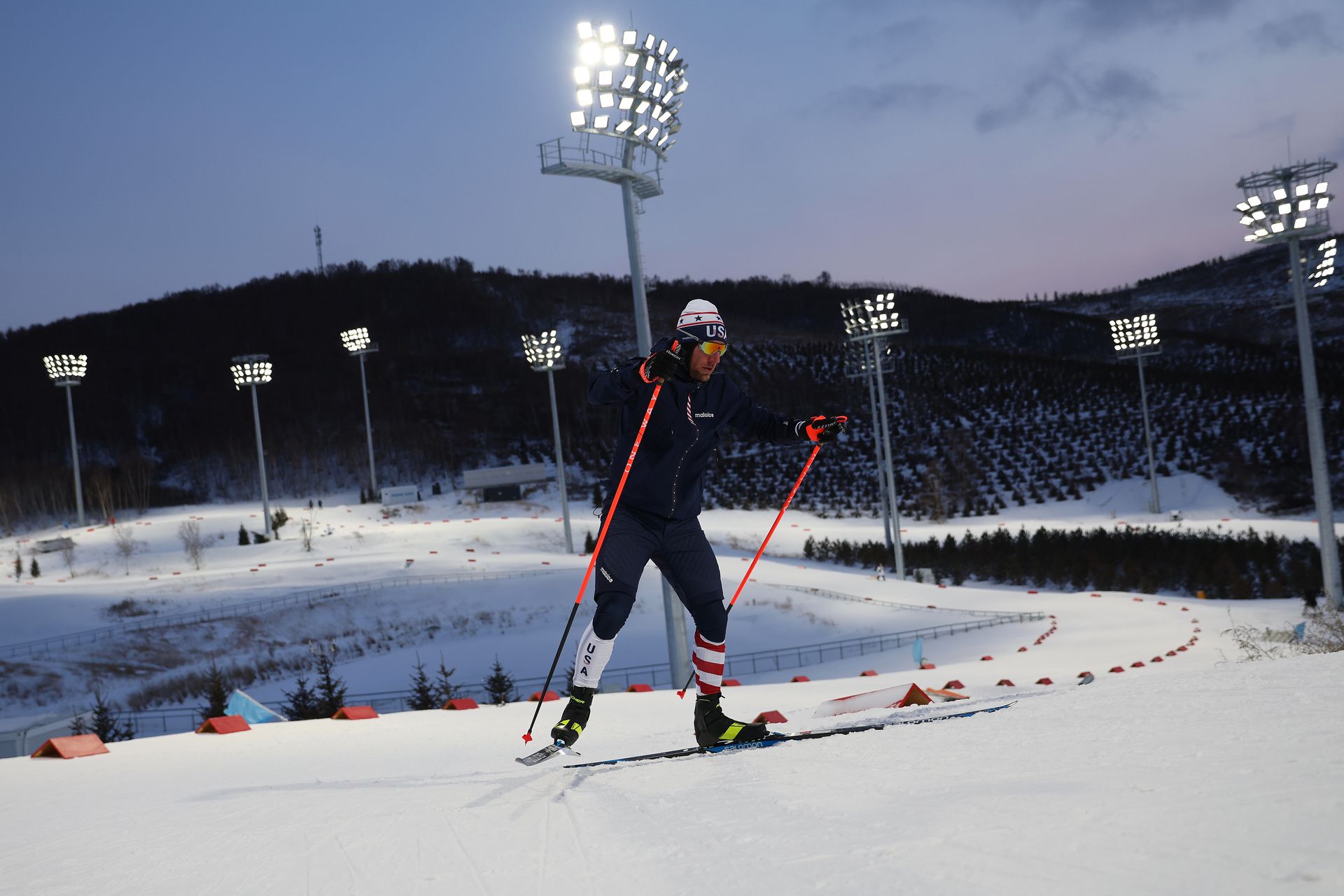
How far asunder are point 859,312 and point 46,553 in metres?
38.0

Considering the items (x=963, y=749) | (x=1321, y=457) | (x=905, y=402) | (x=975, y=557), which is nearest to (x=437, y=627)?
(x=975, y=557)

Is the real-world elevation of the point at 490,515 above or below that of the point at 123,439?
below

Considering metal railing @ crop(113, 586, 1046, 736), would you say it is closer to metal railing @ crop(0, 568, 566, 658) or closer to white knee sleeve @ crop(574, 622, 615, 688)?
metal railing @ crop(0, 568, 566, 658)

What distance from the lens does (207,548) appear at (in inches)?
1767

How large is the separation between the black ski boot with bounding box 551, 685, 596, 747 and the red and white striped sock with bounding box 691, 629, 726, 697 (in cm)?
57

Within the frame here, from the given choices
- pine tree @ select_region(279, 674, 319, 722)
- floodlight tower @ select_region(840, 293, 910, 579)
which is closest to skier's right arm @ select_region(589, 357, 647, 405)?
pine tree @ select_region(279, 674, 319, 722)

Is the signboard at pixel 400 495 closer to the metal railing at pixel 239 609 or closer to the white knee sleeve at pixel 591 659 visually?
the metal railing at pixel 239 609

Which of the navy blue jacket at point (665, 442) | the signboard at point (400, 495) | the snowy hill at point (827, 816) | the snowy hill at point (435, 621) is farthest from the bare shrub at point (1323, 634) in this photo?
the signboard at point (400, 495)

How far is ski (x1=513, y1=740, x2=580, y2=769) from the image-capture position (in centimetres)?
435

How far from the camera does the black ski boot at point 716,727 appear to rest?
486cm

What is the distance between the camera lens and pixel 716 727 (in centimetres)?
491

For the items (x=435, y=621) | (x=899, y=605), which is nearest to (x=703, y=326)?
(x=899, y=605)

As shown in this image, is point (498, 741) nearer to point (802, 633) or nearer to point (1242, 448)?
point (802, 633)

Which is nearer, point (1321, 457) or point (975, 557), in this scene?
point (1321, 457)
